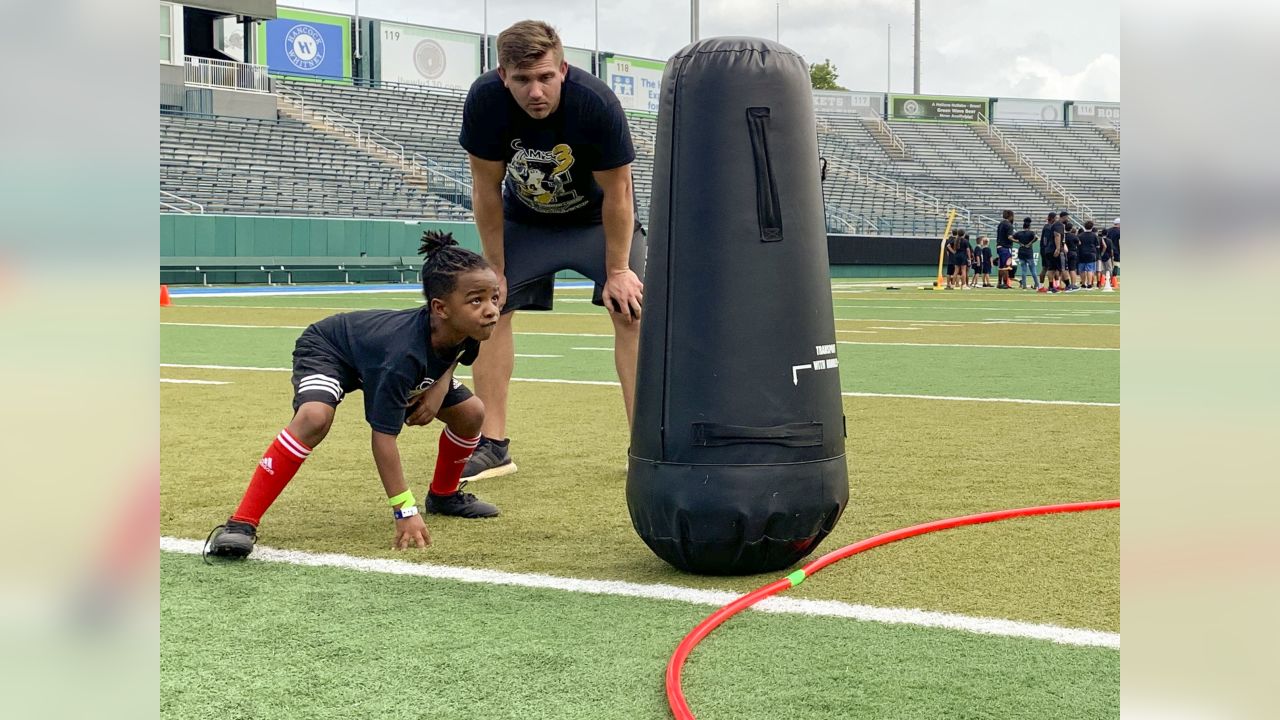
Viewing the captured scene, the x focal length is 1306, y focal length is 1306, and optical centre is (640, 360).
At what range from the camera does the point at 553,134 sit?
4.71 meters

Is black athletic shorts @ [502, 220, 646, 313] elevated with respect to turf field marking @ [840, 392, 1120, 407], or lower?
elevated

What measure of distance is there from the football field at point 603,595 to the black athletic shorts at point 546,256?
0.75m

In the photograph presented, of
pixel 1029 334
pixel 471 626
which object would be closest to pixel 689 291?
pixel 471 626

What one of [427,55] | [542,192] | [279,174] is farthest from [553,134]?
[427,55]

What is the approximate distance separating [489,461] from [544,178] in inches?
46.3

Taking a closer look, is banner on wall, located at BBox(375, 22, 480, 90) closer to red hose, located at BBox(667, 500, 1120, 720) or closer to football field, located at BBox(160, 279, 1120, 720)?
football field, located at BBox(160, 279, 1120, 720)

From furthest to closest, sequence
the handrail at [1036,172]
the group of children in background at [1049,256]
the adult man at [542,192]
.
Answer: the handrail at [1036,172], the group of children in background at [1049,256], the adult man at [542,192]

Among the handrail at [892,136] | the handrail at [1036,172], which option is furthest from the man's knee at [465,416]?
the handrail at [892,136]

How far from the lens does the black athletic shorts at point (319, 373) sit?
4004 mm

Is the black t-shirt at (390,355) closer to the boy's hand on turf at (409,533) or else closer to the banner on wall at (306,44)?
the boy's hand on turf at (409,533)

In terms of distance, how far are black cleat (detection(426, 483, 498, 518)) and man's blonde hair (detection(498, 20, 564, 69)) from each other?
4.82 ft

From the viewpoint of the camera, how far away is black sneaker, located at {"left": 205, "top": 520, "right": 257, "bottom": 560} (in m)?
3.75

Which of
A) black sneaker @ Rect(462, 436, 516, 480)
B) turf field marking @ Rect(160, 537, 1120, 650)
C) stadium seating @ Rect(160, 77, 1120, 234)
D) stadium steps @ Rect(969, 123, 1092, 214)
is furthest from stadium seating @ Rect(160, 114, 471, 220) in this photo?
stadium steps @ Rect(969, 123, 1092, 214)

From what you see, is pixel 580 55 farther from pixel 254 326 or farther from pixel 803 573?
pixel 803 573
